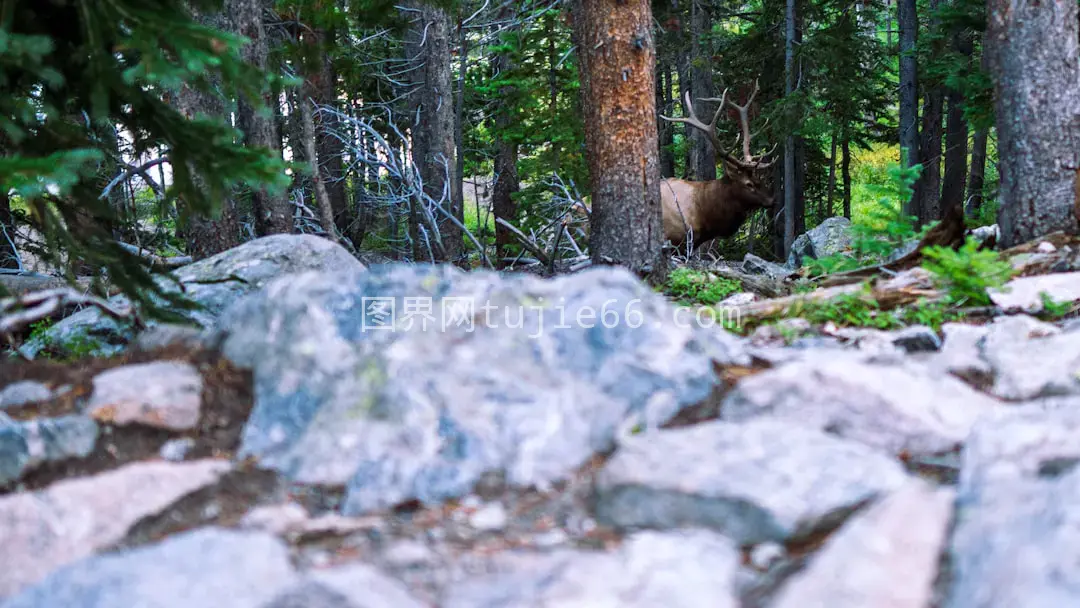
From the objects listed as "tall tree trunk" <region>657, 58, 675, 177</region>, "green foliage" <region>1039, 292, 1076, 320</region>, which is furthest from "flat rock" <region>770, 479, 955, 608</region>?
"tall tree trunk" <region>657, 58, 675, 177</region>

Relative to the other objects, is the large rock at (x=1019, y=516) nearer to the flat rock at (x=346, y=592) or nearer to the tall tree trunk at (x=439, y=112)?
the flat rock at (x=346, y=592)

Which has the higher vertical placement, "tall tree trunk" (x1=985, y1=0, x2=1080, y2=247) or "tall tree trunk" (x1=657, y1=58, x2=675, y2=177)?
"tall tree trunk" (x1=657, y1=58, x2=675, y2=177)

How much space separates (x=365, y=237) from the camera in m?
17.5

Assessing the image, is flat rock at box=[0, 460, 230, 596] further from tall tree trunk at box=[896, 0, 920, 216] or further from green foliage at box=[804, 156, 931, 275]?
tall tree trunk at box=[896, 0, 920, 216]

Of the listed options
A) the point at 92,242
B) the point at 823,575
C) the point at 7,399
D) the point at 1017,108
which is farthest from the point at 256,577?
the point at 1017,108

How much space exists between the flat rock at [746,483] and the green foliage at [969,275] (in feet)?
8.92

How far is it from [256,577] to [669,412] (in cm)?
150

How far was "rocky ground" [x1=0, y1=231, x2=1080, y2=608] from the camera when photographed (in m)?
1.91

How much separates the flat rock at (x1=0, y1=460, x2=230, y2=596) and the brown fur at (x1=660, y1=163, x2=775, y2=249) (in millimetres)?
9930

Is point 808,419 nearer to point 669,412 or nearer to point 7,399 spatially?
point 669,412

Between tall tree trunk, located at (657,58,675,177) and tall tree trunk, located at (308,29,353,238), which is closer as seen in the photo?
tall tree trunk, located at (308,29,353,238)

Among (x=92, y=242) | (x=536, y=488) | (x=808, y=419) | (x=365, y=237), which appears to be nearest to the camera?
(x=536, y=488)

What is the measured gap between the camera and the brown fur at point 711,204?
11891mm

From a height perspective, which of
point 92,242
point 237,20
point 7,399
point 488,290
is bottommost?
point 7,399
